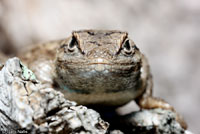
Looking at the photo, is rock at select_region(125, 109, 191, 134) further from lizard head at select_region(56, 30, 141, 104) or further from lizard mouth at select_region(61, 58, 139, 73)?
lizard mouth at select_region(61, 58, 139, 73)

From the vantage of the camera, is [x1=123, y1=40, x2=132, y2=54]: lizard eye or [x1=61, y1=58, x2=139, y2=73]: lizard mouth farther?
[x1=123, y1=40, x2=132, y2=54]: lizard eye

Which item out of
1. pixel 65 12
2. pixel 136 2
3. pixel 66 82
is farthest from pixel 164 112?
pixel 136 2

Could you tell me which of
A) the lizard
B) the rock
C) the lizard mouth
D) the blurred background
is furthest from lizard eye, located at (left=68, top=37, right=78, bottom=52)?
the blurred background

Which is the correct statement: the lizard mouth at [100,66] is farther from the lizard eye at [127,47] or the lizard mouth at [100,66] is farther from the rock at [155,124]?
the rock at [155,124]

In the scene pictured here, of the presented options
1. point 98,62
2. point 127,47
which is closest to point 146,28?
point 127,47

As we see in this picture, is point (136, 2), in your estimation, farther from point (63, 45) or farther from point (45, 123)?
point (45, 123)

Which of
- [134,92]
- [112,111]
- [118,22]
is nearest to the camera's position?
[134,92]

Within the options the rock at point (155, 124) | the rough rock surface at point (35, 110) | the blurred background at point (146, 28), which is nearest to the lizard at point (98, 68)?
the rock at point (155, 124)
